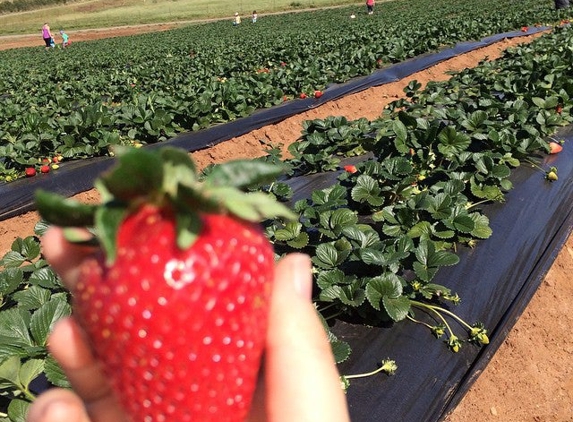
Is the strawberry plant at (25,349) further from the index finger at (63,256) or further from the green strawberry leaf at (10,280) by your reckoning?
the index finger at (63,256)

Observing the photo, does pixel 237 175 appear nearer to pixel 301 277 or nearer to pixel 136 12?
pixel 301 277

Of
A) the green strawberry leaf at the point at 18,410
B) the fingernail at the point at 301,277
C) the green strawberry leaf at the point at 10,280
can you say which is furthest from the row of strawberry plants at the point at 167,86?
the fingernail at the point at 301,277

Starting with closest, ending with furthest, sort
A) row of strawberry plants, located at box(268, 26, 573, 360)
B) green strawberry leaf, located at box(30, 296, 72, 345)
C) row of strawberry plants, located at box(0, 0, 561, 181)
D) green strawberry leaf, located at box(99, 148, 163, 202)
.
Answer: green strawberry leaf, located at box(99, 148, 163, 202) → green strawberry leaf, located at box(30, 296, 72, 345) → row of strawberry plants, located at box(268, 26, 573, 360) → row of strawberry plants, located at box(0, 0, 561, 181)

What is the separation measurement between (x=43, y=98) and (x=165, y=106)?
11.8 ft

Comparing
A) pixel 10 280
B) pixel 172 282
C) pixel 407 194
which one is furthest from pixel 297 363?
pixel 407 194

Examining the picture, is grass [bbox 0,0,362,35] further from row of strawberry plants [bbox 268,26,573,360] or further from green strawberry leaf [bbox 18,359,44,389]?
green strawberry leaf [bbox 18,359,44,389]

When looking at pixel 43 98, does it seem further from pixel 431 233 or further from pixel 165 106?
pixel 431 233

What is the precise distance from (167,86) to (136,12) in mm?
46389

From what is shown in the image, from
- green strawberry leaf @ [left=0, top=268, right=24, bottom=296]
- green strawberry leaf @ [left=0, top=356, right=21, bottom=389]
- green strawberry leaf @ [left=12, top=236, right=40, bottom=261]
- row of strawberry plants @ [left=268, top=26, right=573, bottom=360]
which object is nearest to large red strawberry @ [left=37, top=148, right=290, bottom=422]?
green strawberry leaf @ [left=0, top=356, right=21, bottom=389]

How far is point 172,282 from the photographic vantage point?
2.70ft

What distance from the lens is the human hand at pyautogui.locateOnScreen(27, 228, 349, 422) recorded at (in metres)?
1.02

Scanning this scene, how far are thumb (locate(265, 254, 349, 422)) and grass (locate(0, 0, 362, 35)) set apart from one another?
42.9 m

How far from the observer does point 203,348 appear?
0.86 meters

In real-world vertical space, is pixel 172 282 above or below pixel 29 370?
above
